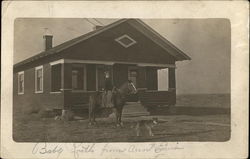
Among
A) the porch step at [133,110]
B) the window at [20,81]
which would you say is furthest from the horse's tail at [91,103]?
the window at [20,81]

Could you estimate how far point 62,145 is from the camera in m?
1.10

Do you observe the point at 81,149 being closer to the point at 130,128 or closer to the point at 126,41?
the point at 130,128

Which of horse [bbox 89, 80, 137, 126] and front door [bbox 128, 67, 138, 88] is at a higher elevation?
front door [bbox 128, 67, 138, 88]

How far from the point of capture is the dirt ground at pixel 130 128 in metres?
1.10

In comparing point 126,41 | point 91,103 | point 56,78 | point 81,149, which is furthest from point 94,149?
point 126,41

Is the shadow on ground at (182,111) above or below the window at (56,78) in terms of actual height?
below

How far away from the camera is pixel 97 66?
3.72 feet

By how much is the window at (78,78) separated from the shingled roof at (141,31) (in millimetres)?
81

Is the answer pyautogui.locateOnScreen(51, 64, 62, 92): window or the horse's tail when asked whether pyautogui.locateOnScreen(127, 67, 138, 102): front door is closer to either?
the horse's tail

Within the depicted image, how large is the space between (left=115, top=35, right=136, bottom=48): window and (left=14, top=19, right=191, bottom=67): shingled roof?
0.14 ft

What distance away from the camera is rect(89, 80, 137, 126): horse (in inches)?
44.2

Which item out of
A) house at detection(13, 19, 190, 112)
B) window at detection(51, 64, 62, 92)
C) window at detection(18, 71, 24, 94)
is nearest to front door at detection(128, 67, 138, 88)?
house at detection(13, 19, 190, 112)

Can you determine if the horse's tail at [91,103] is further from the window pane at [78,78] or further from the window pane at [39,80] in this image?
the window pane at [39,80]

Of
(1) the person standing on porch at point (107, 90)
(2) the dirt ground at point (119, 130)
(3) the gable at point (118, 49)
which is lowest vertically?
(2) the dirt ground at point (119, 130)
